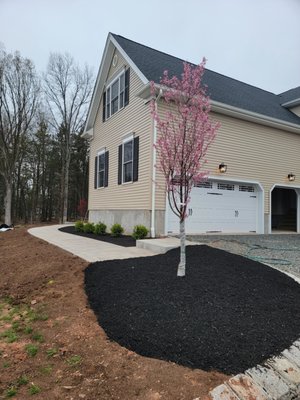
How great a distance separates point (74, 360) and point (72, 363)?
44 millimetres

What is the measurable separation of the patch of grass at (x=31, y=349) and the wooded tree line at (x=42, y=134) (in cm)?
1836

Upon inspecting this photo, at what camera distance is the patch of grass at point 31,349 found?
9.01 ft

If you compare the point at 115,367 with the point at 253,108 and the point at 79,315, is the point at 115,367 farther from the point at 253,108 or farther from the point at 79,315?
the point at 253,108

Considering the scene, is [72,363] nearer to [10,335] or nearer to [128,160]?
[10,335]

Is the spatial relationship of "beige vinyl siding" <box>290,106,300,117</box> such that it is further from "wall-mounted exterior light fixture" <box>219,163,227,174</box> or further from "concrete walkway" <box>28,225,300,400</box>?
"concrete walkway" <box>28,225,300,400</box>

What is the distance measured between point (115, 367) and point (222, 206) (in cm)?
837

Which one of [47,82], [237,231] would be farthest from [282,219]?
[47,82]

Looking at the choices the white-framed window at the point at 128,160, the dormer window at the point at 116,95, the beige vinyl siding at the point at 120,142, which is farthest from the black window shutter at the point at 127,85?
the white-framed window at the point at 128,160

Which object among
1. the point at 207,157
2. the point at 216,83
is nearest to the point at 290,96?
the point at 216,83

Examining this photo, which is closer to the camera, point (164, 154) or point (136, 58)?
point (164, 154)

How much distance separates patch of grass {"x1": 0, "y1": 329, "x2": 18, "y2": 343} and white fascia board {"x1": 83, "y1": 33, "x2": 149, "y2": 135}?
7.56 metres

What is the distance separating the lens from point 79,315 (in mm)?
3508

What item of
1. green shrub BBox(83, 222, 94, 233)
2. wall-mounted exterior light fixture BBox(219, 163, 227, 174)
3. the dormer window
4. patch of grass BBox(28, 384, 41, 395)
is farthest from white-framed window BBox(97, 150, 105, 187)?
patch of grass BBox(28, 384, 41, 395)

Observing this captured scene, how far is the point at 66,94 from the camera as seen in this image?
22.0m
